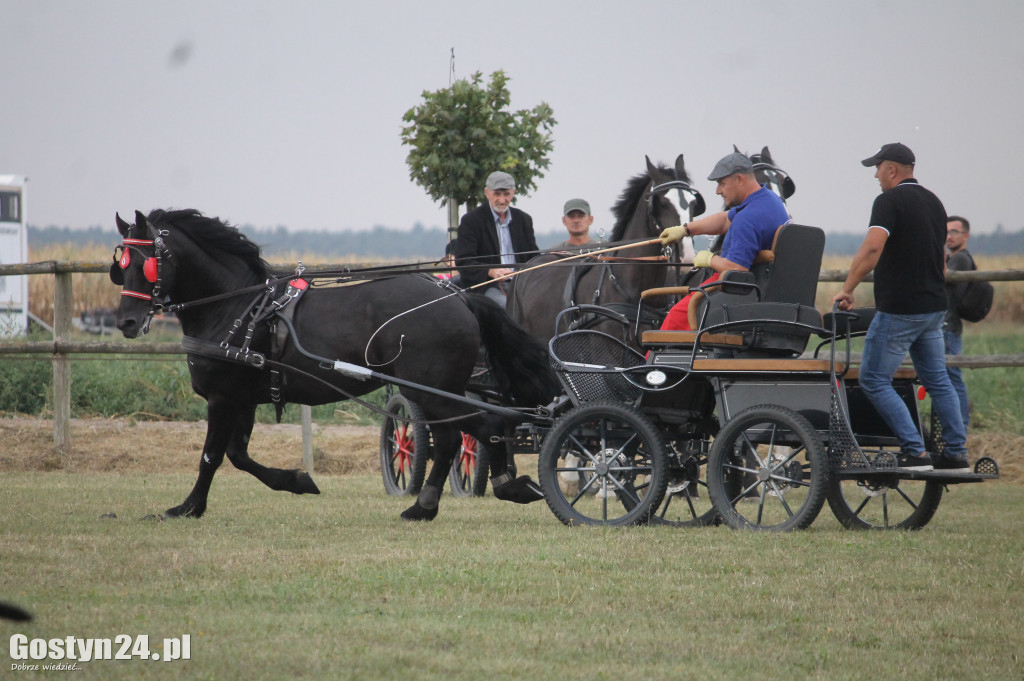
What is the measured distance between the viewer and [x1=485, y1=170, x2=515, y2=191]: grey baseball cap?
9719 millimetres

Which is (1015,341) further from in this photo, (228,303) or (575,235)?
(228,303)

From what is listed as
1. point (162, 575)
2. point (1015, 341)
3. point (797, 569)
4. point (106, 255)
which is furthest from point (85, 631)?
point (106, 255)

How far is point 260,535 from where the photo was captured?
6.33 meters

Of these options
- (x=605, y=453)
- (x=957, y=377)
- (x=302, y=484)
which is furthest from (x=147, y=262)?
(x=957, y=377)

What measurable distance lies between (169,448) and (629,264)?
5069 millimetres

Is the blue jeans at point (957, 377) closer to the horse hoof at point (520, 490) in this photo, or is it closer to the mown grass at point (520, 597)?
the mown grass at point (520, 597)

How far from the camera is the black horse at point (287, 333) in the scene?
701 centimetres

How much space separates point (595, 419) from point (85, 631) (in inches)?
136

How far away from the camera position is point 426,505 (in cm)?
711

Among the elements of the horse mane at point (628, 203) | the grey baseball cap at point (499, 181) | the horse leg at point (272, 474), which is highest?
the grey baseball cap at point (499, 181)

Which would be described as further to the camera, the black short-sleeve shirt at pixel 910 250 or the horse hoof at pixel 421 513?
the horse hoof at pixel 421 513

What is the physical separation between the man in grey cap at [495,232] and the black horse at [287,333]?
236 centimetres

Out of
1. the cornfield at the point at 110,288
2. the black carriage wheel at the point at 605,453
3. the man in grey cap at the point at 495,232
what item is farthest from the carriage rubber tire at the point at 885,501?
the cornfield at the point at 110,288

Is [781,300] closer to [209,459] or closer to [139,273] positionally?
[209,459]
